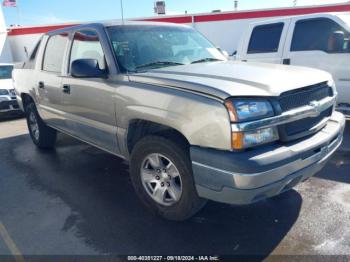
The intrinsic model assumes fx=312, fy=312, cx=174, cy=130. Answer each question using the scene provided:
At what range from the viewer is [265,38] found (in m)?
6.40

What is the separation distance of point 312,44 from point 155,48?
12.0 feet

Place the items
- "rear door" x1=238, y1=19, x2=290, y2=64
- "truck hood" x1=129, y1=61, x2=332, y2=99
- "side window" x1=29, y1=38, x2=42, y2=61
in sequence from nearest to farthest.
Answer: "truck hood" x1=129, y1=61, x2=332, y2=99 → "side window" x1=29, y1=38, x2=42, y2=61 → "rear door" x1=238, y1=19, x2=290, y2=64

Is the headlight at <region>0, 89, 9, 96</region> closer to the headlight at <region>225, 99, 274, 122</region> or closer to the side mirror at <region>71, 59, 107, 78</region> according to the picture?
the side mirror at <region>71, 59, 107, 78</region>

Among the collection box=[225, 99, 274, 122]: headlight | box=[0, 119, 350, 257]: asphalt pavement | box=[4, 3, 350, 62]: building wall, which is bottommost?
box=[0, 119, 350, 257]: asphalt pavement

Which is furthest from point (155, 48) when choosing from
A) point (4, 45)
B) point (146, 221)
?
point (4, 45)

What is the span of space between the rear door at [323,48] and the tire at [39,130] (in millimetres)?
4633

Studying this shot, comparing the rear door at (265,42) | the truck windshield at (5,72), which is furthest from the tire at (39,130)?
the truck windshield at (5,72)

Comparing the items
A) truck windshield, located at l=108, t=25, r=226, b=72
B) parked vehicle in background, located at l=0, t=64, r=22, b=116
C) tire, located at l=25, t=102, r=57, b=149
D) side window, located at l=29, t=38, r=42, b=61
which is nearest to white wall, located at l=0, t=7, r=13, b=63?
parked vehicle in background, located at l=0, t=64, r=22, b=116

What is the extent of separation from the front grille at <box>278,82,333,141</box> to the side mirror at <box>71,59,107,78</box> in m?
1.83

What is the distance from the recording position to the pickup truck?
7.61 feet

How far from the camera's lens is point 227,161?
2.26 m

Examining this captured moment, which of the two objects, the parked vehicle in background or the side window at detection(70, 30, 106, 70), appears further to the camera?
the parked vehicle in background

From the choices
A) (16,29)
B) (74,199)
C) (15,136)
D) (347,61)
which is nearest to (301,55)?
(347,61)

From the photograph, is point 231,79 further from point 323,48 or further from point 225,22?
point 225,22
